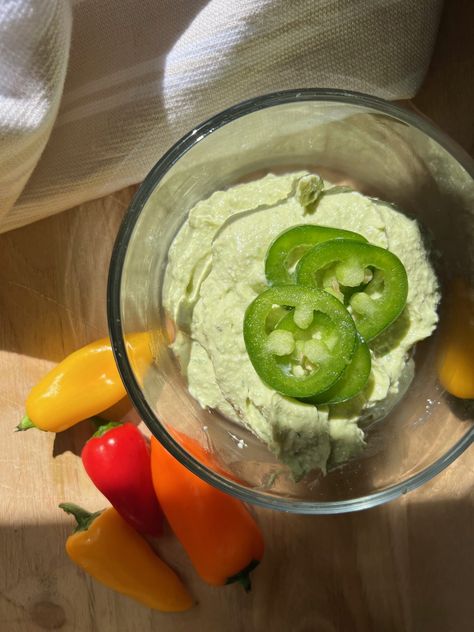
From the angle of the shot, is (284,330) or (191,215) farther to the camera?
(191,215)

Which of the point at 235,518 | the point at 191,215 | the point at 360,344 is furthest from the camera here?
the point at 235,518

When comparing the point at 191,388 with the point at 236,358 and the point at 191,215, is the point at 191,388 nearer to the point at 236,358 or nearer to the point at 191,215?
the point at 236,358

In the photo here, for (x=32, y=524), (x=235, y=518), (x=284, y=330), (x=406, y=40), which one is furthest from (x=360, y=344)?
→ (x=32, y=524)

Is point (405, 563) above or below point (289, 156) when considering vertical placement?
below

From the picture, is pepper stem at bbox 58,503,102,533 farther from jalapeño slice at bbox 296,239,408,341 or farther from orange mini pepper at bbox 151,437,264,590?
jalapeño slice at bbox 296,239,408,341

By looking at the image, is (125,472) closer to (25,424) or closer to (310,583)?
(25,424)

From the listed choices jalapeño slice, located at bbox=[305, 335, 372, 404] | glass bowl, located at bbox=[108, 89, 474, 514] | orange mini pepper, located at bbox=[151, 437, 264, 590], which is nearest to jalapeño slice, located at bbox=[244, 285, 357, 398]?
jalapeño slice, located at bbox=[305, 335, 372, 404]
